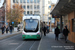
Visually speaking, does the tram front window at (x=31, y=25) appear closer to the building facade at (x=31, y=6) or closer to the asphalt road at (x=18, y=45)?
the asphalt road at (x=18, y=45)

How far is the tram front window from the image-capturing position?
19297 mm

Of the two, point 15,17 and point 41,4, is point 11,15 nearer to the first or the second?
point 15,17

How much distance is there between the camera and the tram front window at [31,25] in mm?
19297

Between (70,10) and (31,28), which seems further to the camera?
(31,28)

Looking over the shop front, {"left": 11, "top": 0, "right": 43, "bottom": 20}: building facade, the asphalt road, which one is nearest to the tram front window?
the asphalt road

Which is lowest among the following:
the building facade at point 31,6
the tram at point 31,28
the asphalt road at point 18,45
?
the asphalt road at point 18,45

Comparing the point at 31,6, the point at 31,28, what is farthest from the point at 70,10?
the point at 31,6

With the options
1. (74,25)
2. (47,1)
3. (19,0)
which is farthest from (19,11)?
(74,25)

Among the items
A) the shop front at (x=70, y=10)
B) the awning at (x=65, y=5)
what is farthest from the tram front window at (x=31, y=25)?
the awning at (x=65, y=5)

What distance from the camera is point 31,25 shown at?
19.6 m

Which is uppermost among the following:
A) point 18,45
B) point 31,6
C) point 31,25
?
point 31,6

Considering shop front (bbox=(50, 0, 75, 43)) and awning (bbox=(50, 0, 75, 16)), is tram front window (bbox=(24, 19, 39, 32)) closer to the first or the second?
shop front (bbox=(50, 0, 75, 43))

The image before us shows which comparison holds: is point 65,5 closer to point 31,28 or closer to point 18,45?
point 18,45

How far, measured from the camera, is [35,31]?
19.3 meters
